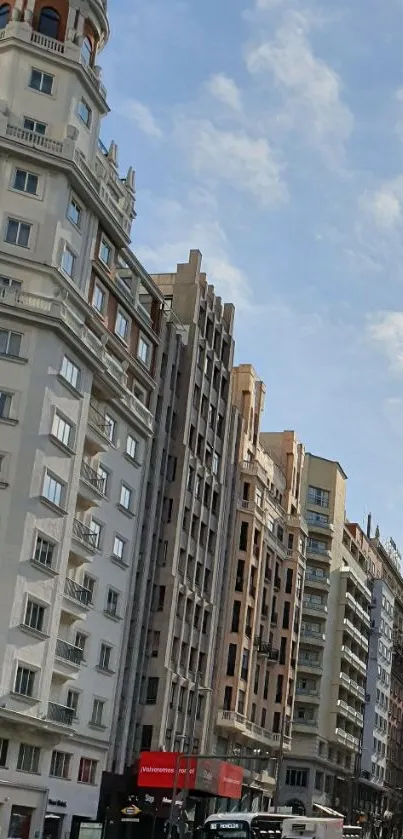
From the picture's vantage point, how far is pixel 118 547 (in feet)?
217

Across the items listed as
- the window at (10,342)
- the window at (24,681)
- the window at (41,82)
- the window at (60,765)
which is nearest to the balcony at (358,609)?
the window at (60,765)

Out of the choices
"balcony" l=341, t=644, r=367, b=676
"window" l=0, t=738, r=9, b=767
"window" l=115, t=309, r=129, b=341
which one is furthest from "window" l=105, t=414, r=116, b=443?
"balcony" l=341, t=644, r=367, b=676

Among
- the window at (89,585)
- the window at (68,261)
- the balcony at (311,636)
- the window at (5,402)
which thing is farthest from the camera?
the balcony at (311,636)

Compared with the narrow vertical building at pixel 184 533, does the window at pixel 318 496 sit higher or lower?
higher

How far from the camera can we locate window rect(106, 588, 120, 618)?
64562 millimetres

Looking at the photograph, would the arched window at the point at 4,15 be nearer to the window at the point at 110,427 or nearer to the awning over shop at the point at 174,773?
the window at the point at 110,427

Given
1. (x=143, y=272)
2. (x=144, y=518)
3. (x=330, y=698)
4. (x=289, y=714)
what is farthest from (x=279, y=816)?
(x=330, y=698)

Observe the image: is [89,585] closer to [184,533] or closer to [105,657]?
[105,657]

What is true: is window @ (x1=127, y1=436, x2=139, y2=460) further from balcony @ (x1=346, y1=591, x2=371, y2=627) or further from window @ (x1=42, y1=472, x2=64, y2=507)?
balcony @ (x1=346, y1=591, x2=371, y2=627)

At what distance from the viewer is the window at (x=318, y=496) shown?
123m

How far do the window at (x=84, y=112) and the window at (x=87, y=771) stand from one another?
33.3 m

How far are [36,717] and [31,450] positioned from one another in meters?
12.1

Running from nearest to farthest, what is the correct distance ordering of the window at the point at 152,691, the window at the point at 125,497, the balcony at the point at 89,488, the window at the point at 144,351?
1. the balcony at the point at 89,488
2. the window at the point at 125,497
3. the window at the point at 144,351
4. the window at the point at 152,691

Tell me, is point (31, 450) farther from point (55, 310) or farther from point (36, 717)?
point (36, 717)
